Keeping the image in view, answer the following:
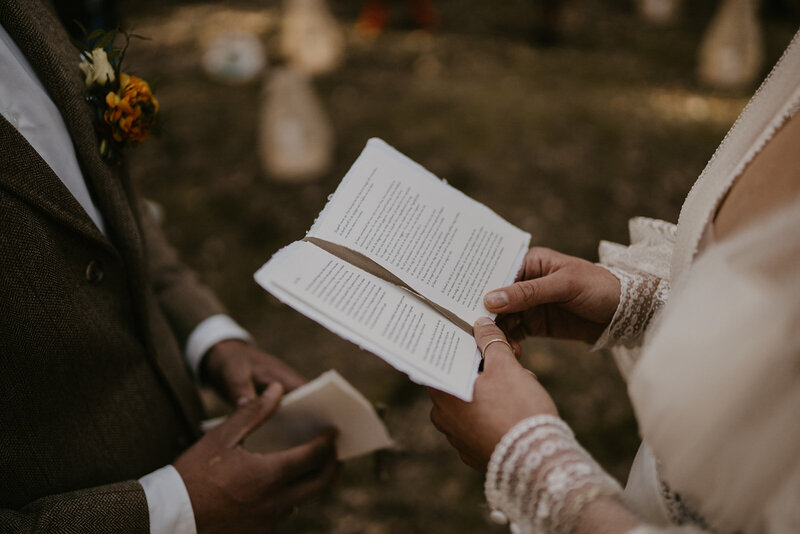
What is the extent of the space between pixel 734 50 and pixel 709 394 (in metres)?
4.32

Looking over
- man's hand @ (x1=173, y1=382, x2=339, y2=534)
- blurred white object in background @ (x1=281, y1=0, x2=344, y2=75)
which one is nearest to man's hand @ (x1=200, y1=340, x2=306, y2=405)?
man's hand @ (x1=173, y1=382, x2=339, y2=534)

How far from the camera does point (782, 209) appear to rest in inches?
25.2

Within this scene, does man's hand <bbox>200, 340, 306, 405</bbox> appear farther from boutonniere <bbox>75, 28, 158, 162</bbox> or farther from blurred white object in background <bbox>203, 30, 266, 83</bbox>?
blurred white object in background <bbox>203, 30, 266, 83</bbox>

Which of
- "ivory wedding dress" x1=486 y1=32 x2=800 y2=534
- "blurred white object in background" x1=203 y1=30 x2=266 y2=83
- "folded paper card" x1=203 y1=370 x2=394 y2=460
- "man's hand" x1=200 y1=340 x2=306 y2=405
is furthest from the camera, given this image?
"blurred white object in background" x1=203 y1=30 x2=266 y2=83

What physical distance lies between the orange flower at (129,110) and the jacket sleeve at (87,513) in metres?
0.65

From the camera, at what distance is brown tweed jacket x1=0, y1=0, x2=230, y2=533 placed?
2.79 ft

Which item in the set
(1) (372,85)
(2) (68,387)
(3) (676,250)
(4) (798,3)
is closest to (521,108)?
(1) (372,85)

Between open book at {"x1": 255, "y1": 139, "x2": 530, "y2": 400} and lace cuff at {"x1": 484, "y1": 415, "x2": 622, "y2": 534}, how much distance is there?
0.34 ft

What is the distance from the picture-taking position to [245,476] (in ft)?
3.62

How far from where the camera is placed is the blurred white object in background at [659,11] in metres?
5.02

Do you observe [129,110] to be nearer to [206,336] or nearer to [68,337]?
[68,337]

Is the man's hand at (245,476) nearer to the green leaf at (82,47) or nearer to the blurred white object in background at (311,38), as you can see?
the green leaf at (82,47)

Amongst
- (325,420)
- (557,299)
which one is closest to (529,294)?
(557,299)

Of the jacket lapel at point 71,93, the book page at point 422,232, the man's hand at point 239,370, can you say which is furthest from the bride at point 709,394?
the jacket lapel at point 71,93
